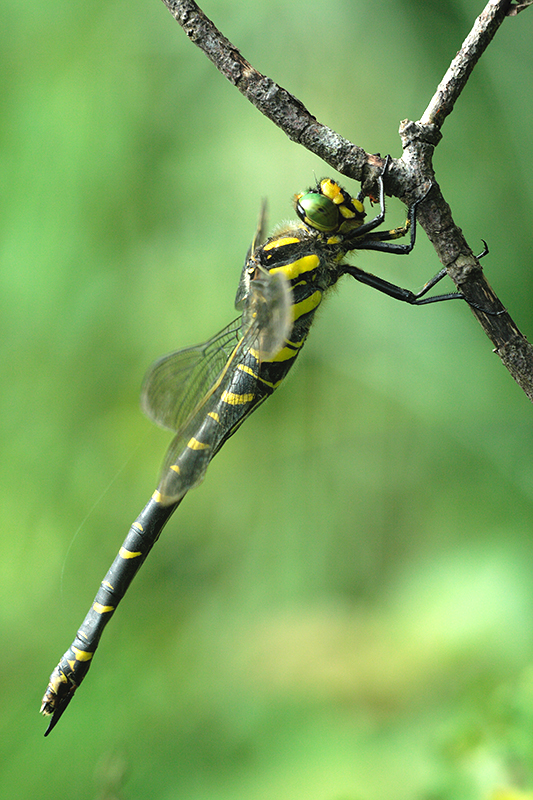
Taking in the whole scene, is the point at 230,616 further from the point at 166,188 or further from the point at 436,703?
the point at 166,188

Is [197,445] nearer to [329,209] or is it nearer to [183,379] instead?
[183,379]

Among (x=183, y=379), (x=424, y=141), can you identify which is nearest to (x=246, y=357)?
(x=183, y=379)

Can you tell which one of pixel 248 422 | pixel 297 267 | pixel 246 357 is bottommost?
pixel 248 422

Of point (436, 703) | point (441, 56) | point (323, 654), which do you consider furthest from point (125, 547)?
point (441, 56)

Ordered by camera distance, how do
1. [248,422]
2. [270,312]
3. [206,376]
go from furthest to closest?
[248,422], [206,376], [270,312]

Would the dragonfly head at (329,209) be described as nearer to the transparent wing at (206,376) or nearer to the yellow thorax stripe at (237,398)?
the transparent wing at (206,376)

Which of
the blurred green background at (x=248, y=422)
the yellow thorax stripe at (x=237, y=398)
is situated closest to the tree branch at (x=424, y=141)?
the yellow thorax stripe at (x=237, y=398)
